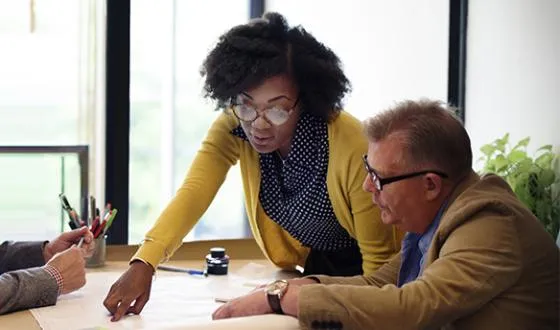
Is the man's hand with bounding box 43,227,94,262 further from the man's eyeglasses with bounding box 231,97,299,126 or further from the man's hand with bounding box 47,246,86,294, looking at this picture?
the man's eyeglasses with bounding box 231,97,299,126

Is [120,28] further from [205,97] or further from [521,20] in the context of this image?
[521,20]

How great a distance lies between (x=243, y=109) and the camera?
1.99 meters

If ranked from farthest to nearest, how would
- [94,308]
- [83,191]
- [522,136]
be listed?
[83,191] → [522,136] → [94,308]

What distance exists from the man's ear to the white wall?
736mm

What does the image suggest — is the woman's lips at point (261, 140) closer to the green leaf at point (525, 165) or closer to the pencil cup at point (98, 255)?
the pencil cup at point (98, 255)

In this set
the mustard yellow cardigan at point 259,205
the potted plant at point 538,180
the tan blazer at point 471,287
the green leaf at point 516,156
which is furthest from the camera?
the green leaf at point 516,156

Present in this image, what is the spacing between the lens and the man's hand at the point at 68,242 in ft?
6.88

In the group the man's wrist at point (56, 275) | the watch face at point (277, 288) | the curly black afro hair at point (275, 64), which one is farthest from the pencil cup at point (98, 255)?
the watch face at point (277, 288)

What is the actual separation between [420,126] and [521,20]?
1.01 meters

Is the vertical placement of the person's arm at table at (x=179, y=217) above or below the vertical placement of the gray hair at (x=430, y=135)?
below

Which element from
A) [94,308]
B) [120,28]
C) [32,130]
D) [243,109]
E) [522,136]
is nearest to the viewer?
[94,308]

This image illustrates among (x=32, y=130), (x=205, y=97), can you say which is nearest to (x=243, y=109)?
(x=205, y=97)

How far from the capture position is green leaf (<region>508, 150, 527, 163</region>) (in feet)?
7.60

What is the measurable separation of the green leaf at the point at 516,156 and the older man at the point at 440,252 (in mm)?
693
